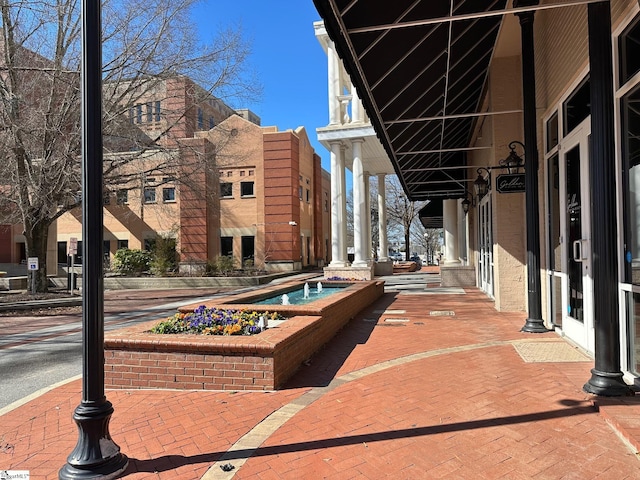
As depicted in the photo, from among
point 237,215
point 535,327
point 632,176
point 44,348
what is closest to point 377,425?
point 632,176

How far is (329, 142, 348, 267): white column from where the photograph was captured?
77.1ft

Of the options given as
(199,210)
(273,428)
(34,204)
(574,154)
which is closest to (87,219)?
(273,428)

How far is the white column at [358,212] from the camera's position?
23641 millimetres

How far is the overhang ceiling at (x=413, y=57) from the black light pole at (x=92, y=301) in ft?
7.05

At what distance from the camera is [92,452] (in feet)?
10.4

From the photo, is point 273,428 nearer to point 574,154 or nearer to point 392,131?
point 574,154

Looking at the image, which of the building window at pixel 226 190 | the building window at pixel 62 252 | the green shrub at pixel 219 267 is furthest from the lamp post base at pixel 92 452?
the building window at pixel 62 252

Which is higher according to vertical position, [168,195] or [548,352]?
[168,195]

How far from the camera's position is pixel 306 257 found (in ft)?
122

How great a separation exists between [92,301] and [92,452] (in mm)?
1004

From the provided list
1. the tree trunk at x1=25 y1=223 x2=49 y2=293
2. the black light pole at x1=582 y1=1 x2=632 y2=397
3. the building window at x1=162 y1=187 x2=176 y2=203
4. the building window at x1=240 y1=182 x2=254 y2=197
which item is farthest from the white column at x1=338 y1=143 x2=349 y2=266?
the black light pole at x1=582 y1=1 x2=632 y2=397

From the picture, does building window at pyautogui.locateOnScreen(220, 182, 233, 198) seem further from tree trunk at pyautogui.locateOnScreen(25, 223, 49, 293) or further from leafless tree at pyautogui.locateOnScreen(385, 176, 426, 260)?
leafless tree at pyautogui.locateOnScreen(385, 176, 426, 260)

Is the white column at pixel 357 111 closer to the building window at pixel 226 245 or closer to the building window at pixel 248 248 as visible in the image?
the building window at pixel 248 248

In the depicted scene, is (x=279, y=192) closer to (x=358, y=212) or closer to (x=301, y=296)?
(x=358, y=212)
